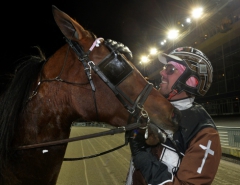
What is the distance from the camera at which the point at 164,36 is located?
1022 inches

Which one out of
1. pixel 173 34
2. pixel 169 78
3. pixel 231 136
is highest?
pixel 173 34

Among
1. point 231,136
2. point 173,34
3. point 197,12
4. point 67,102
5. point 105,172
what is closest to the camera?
point 67,102

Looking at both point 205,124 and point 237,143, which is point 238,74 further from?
point 205,124

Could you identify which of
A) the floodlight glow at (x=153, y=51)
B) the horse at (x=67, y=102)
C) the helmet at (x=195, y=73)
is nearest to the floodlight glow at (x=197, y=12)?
the floodlight glow at (x=153, y=51)

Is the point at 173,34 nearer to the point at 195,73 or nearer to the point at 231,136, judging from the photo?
the point at 231,136

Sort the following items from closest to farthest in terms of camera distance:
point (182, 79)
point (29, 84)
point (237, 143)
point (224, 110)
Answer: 1. point (29, 84)
2. point (182, 79)
3. point (237, 143)
4. point (224, 110)

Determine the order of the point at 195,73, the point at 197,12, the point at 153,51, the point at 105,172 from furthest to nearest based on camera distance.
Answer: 1. the point at 153,51
2. the point at 197,12
3. the point at 105,172
4. the point at 195,73

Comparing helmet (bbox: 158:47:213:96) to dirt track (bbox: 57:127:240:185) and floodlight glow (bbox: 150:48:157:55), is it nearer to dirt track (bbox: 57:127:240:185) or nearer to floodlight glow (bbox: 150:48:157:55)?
dirt track (bbox: 57:127:240:185)

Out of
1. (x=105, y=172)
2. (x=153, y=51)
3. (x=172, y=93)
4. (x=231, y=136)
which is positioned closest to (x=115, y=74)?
(x=172, y=93)

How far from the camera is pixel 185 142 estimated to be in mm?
1715

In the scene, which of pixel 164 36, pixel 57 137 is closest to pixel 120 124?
pixel 57 137

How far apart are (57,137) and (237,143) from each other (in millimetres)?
9511

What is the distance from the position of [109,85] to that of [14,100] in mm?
753

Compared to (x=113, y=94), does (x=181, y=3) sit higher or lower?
higher
